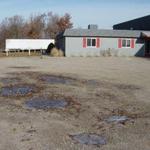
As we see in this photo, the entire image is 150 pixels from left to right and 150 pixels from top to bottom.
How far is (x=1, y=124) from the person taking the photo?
29.1 ft

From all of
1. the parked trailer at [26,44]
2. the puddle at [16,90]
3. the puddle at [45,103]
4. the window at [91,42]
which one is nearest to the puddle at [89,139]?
the puddle at [45,103]

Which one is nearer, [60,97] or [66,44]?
[60,97]

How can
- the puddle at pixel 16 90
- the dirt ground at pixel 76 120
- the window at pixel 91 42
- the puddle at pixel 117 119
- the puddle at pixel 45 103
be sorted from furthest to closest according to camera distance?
the window at pixel 91 42 < the puddle at pixel 16 90 < the puddle at pixel 45 103 < the puddle at pixel 117 119 < the dirt ground at pixel 76 120

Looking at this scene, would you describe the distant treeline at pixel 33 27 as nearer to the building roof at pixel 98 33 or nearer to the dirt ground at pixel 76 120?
the building roof at pixel 98 33

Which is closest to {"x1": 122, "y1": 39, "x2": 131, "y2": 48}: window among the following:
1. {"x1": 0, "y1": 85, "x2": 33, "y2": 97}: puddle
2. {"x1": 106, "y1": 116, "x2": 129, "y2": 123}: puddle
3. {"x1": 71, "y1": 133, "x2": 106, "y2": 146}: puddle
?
{"x1": 0, "y1": 85, "x2": 33, "y2": 97}: puddle

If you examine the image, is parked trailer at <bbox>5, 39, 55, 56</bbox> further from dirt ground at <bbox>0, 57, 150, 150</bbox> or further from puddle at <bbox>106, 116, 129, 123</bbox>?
puddle at <bbox>106, 116, 129, 123</bbox>

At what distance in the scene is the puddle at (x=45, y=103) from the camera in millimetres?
11261

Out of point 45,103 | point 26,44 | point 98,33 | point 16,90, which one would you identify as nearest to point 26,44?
point 26,44

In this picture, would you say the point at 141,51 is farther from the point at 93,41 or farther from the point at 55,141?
the point at 55,141

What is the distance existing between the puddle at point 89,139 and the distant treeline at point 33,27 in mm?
69599

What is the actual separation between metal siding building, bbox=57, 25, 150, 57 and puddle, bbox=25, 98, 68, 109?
31855mm

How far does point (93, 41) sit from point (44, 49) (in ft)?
55.3

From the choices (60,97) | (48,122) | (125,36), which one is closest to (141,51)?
(125,36)

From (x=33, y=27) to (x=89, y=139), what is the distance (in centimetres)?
7351
